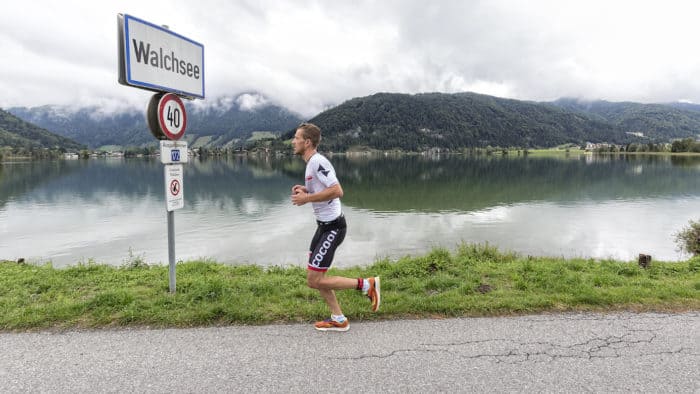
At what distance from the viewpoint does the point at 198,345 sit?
4738mm

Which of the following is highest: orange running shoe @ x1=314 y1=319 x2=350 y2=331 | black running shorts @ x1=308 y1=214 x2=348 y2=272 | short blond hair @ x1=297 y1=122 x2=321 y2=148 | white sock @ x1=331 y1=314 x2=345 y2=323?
short blond hair @ x1=297 y1=122 x2=321 y2=148

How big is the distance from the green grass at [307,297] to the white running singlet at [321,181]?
5.21 feet

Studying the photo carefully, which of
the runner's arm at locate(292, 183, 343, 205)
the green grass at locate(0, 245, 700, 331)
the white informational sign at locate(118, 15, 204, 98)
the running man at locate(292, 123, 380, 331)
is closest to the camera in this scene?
the runner's arm at locate(292, 183, 343, 205)

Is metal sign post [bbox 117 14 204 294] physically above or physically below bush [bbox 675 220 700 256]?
above

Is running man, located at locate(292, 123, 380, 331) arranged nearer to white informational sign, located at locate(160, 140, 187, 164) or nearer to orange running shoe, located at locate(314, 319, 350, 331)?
orange running shoe, located at locate(314, 319, 350, 331)

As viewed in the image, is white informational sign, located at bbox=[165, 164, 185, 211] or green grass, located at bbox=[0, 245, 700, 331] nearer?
green grass, located at bbox=[0, 245, 700, 331]

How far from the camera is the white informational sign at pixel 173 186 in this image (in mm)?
5988

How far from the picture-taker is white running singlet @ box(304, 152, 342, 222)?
4.91m

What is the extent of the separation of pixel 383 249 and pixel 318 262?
14666 millimetres

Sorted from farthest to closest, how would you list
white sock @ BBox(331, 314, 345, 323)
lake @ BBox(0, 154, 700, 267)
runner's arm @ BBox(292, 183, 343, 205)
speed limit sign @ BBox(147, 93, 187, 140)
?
lake @ BBox(0, 154, 700, 267)
speed limit sign @ BBox(147, 93, 187, 140)
white sock @ BBox(331, 314, 345, 323)
runner's arm @ BBox(292, 183, 343, 205)

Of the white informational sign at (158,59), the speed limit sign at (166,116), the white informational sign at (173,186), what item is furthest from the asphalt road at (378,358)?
the white informational sign at (158,59)

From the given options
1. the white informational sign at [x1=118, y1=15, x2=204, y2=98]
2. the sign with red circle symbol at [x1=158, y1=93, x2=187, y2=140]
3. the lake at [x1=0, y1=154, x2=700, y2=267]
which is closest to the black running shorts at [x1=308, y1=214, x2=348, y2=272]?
the sign with red circle symbol at [x1=158, y1=93, x2=187, y2=140]

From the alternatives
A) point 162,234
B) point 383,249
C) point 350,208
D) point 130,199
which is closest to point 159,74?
point 383,249

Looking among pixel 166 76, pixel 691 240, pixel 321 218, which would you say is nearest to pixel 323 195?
pixel 321 218
